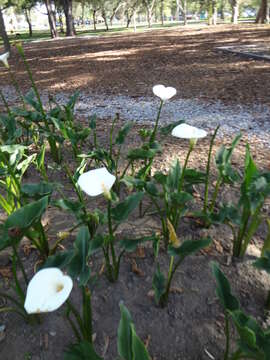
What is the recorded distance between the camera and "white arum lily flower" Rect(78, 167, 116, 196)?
86cm

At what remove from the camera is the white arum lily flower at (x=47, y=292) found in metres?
0.64

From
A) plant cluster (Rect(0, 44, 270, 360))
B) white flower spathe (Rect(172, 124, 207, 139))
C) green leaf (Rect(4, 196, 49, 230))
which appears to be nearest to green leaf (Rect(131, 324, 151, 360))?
plant cluster (Rect(0, 44, 270, 360))

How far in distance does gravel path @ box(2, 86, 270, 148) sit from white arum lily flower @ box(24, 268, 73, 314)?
2352mm

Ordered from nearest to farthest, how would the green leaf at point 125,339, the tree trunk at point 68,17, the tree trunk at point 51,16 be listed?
the green leaf at point 125,339 → the tree trunk at point 51,16 → the tree trunk at point 68,17

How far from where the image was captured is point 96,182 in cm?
88

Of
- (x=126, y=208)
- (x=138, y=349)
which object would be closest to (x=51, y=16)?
(x=126, y=208)

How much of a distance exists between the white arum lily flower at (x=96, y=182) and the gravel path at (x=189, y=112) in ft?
6.88

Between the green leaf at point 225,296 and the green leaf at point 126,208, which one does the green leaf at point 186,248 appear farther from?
the green leaf at point 126,208

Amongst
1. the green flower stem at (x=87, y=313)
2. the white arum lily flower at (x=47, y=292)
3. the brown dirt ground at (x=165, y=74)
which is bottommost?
the brown dirt ground at (x=165, y=74)

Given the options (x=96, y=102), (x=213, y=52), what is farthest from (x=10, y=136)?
(x=213, y=52)

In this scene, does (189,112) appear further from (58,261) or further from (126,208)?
(58,261)

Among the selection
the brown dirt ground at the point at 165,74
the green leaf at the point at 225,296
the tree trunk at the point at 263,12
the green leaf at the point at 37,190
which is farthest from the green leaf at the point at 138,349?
the tree trunk at the point at 263,12

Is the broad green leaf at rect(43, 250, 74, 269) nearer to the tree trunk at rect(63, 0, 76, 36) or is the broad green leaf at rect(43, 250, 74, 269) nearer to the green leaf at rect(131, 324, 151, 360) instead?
the green leaf at rect(131, 324, 151, 360)

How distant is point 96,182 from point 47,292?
330 millimetres
